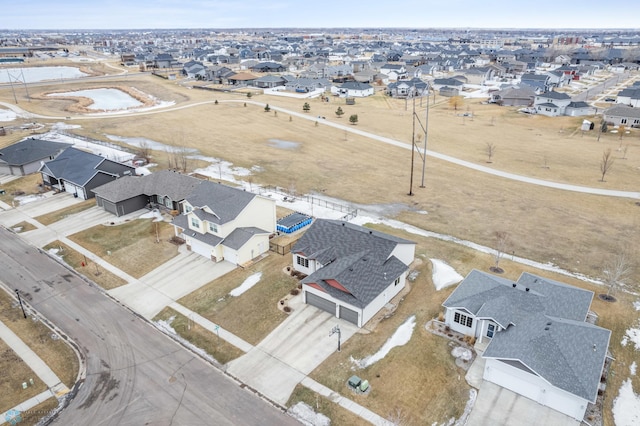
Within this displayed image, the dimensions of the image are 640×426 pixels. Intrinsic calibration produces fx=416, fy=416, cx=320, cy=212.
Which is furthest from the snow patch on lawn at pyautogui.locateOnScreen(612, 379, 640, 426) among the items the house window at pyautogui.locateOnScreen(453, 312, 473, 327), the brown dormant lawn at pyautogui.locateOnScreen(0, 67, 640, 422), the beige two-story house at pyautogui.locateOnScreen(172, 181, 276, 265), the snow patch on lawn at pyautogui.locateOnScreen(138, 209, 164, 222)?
the snow patch on lawn at pyautogui.locateOnScreen(138, 209, 164, 222)

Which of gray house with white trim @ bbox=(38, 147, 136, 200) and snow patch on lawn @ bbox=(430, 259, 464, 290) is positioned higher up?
gray house with white trim @ bbox=(38, 147, 136, 200)

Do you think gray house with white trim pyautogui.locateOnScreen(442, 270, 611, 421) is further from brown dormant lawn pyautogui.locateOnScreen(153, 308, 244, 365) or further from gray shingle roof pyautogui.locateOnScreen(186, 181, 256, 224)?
gray shingle roof pyautogui.locateOnScreen(186, 181, 256, 224)

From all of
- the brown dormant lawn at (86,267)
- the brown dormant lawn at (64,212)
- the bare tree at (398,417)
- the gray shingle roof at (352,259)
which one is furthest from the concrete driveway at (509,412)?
the brown dormant lawn at (64,212)

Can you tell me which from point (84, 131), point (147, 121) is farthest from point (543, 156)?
point (84, 131)

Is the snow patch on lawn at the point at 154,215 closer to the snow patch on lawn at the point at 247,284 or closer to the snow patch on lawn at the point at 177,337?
the snow patch on lawn at the point at 247,284

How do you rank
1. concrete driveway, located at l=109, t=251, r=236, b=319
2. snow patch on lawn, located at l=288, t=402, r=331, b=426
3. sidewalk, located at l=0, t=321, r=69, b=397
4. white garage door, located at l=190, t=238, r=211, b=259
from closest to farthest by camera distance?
snow patch on lawn, located at l=288, t=402, r=331, b=426 < sidewalk, located at l=0, t=321, r=69, b=397 < concrete driveway, located at l=109, t=251, r=236, b=319 < white garage door, located at l=190, t=238, r=211, b=259

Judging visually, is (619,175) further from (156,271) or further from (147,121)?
(147,121)
